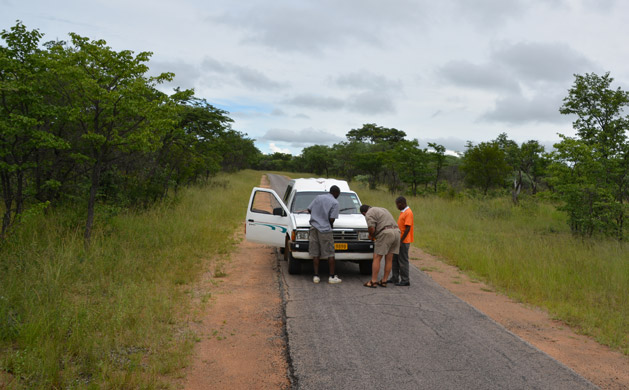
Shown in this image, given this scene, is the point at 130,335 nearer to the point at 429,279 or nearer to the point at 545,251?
the point at 429,279

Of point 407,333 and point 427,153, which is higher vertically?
point 427,153

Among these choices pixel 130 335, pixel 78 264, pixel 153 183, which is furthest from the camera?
pixel 153 183

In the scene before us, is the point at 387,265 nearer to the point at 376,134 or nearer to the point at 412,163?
the point at 412,163

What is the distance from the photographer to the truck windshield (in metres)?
9.38

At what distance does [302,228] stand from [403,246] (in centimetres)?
192

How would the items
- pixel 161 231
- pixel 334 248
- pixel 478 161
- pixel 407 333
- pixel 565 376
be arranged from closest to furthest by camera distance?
pixel 565 376, pixel 407 333, pixel 334 248, pixel 161 231, pixel 478 161

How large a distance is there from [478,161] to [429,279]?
896 inches

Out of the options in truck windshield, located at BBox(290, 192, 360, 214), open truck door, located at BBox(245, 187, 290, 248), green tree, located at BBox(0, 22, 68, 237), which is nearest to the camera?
green tree, located at BBox(0, 22, 68, 237)

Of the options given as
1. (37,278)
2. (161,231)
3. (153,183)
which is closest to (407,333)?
(37,278)

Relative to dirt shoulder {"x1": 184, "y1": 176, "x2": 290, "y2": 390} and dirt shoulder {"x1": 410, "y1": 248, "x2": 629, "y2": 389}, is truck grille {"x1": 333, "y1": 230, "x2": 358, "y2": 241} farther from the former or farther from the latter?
dirt shoulder {"x1": 410, "y1": 248, "x2": 629, "y2": 389}

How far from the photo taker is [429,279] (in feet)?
27.8

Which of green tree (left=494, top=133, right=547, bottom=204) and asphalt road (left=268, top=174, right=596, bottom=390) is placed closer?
asphalt road (left=268, top=174, right=596, bottom=390)

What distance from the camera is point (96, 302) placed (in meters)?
6.06

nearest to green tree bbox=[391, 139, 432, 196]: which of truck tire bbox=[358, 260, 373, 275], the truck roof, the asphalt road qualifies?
the truck roof
